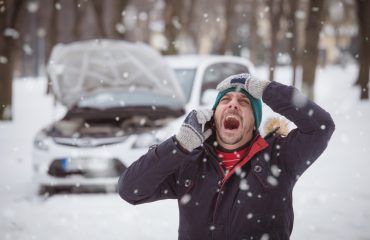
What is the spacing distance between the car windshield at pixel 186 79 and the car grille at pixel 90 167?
152cm

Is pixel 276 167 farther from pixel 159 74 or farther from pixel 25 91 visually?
pixel 25 91

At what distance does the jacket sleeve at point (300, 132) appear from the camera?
2.74 meters

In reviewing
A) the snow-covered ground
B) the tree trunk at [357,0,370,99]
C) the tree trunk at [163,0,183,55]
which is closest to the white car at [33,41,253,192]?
the snow-covered ground

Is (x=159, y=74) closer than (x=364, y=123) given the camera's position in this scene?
Yes

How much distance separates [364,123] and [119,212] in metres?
10.3

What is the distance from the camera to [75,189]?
7.26 m

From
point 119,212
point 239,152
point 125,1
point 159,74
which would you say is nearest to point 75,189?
point 119,212

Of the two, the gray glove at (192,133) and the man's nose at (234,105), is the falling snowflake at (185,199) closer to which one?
the gray glove at (192,133)

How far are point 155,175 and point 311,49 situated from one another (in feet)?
42.9

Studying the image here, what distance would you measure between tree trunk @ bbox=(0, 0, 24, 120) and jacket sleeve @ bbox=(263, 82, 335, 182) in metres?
13.0

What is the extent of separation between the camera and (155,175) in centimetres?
267

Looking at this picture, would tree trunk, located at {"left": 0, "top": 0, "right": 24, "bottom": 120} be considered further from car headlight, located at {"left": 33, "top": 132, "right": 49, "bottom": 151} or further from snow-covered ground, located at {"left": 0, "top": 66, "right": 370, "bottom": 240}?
car headlight, located at {"left": 33, "top": 132, "right": 49, "bottom": 151}

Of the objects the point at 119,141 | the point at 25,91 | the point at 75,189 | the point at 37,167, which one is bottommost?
the point at 25,91

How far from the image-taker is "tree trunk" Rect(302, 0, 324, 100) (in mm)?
14758
